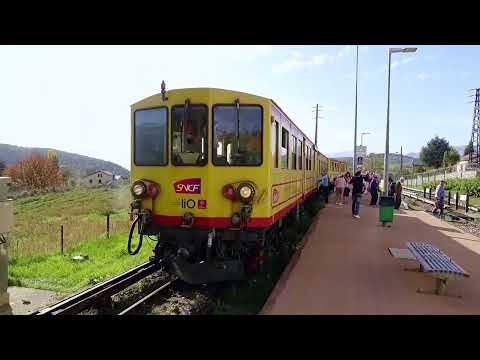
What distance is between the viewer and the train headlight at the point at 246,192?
6.17 m

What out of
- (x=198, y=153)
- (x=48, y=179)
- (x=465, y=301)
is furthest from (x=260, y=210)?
(x=48, y=179)

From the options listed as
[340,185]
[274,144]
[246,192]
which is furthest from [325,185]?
[246,192]

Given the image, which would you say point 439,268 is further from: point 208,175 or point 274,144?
point 208,175

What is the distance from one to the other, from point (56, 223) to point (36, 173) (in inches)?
1392

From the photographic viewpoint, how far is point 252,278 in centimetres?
705

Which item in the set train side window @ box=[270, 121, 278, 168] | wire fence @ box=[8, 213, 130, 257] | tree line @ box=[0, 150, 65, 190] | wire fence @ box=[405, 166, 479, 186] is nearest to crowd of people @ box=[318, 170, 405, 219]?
train side window @ box=[270, 121, 278, 168]

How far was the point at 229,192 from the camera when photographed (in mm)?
6281

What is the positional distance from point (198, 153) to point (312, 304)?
2855 mm

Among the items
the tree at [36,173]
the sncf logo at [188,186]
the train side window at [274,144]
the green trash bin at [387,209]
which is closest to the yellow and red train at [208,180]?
the sncf logo at [188,186]

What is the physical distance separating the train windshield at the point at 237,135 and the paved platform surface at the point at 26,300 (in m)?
4.05

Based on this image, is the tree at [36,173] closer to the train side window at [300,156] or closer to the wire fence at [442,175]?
the wire fence at [442,175]

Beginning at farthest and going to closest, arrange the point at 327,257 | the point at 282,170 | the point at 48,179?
the point at 48,179, the point at 327,257, the point at 282,170

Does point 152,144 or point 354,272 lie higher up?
point 152,144

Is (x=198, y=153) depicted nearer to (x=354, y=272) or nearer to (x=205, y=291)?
(x=205, y=291)
